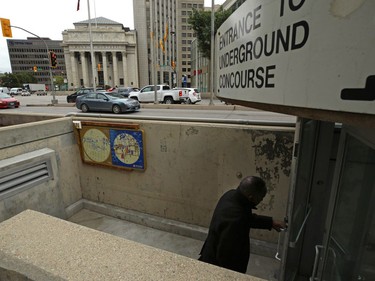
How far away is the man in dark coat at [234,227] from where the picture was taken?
2291 millimetres

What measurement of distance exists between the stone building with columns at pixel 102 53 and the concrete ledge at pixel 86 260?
72.0 m

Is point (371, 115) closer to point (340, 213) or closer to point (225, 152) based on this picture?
point (340, 213)

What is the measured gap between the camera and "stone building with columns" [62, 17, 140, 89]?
70375mm

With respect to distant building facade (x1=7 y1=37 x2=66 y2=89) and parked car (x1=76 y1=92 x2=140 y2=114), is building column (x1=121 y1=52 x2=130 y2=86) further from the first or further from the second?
parked car (x1=76 y1=92 x2=140 y2=114)

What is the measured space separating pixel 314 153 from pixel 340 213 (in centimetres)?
80

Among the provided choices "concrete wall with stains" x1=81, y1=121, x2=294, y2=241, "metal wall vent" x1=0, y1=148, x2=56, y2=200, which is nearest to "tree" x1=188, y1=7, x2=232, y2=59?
"concrete wall with stains" x1=81, y1=121, x2=294, y2=241

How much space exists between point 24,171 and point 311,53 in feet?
15.5

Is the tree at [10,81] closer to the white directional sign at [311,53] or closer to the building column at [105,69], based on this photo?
the building column at [105,69]

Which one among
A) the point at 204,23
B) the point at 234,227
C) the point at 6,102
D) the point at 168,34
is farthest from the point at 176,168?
the point at 168,34

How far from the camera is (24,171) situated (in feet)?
13.7

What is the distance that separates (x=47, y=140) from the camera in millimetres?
4945

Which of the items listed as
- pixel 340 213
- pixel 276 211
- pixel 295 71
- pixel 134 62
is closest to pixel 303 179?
pixel 340 213

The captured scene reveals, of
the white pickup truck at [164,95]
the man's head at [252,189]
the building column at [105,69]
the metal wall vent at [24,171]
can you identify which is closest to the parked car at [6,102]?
the white pickup truck at [164,95]

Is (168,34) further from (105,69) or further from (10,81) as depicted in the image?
(10,81)
